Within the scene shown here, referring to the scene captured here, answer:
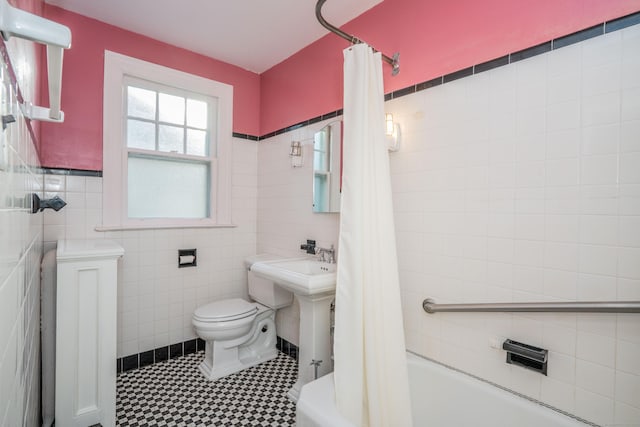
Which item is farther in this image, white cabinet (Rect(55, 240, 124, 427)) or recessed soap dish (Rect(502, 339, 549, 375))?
white cabinet (Rect(55, 240, 124, 427))

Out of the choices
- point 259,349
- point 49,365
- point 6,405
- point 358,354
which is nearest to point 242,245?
point 259,349

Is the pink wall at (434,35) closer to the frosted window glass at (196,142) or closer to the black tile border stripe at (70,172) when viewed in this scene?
the frosted window glass at (196,142)

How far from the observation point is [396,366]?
1.36 metres

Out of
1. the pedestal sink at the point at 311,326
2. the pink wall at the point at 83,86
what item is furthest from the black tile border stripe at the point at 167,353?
the pink wall at the point at 83,86

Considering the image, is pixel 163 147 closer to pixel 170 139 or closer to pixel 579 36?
pixel 170 139

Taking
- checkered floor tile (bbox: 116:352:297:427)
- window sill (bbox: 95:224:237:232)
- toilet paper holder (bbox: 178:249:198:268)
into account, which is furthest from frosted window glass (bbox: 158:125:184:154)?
checkered floor tile (bbox: 116:352:297:427)

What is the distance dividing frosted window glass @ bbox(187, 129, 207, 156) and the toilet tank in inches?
40.1

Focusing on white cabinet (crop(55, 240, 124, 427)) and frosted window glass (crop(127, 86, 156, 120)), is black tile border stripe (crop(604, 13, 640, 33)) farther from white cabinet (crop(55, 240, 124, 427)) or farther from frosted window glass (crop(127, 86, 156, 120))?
frosted window glass (crop(127, 86, 156, 120))

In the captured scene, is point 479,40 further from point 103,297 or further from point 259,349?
point 259,349

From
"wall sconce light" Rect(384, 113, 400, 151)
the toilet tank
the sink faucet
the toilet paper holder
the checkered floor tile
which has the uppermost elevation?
"wall sconce light" Rect(384, 113, 400, 151)

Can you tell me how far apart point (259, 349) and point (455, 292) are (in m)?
1.66

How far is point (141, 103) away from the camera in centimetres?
237

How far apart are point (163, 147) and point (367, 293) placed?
Answer: 2.03 m

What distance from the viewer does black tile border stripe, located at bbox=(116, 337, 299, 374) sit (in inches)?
88.8
